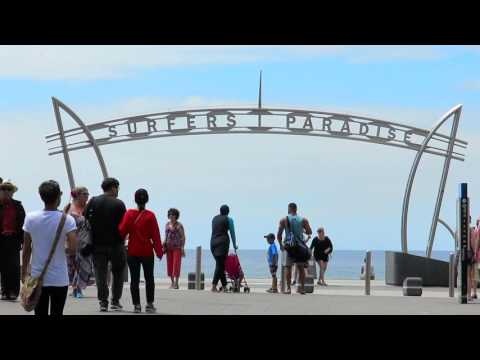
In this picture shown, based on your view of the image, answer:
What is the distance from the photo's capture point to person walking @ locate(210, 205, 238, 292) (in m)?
24.2

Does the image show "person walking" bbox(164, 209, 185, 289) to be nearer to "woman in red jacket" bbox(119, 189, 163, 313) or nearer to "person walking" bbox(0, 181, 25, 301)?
"person walking" bbox(0, 181, 25, 301)

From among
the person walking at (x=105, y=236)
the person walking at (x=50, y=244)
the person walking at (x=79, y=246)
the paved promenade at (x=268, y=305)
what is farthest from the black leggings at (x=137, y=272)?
the person walking at (x=50, y=244)

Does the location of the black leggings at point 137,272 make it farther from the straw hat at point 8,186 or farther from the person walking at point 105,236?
the straw hat at point 8,186

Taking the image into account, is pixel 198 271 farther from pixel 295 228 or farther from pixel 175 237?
pixel 295 228

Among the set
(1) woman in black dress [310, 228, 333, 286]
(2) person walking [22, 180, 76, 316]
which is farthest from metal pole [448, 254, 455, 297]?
(2) person walking [22, 180, 76, 316]

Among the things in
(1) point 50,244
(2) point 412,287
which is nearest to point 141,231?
(1) point 50,244

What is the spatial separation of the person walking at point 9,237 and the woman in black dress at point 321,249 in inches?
564

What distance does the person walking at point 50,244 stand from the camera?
12.1m
